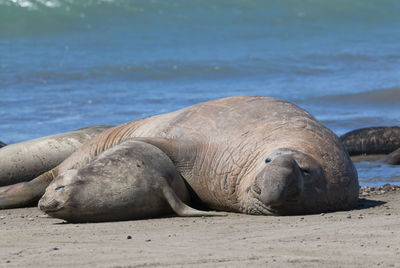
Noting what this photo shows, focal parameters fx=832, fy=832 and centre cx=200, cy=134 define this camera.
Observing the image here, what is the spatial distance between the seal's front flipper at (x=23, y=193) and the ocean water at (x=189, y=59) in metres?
3.52

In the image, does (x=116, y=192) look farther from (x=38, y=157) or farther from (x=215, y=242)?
(x=38, y=157)

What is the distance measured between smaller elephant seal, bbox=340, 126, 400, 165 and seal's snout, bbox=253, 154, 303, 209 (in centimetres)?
622

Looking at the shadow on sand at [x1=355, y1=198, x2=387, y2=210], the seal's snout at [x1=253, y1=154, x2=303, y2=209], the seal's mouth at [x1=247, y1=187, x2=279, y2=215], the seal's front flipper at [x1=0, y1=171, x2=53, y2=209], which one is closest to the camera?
the seal's snout at [x1=253, y1=154, x2=303, y2=209]

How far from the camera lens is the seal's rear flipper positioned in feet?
20.7

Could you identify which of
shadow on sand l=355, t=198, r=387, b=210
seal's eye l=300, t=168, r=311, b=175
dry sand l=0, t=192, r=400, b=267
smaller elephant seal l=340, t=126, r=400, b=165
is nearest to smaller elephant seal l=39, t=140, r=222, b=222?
dry sand l=0, t=192, r=400, b=267

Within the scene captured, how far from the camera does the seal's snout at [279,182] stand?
577cm

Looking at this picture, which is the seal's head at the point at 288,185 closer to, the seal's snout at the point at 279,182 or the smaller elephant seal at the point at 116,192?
the seal's snout at the point at 279,182

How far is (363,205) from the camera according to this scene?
6793 millimetres

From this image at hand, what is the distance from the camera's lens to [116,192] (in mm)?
6352

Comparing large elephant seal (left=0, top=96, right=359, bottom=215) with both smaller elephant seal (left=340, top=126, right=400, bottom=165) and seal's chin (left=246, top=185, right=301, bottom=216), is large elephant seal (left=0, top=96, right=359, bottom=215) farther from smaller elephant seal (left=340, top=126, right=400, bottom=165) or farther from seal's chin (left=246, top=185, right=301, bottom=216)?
smaller elephant seal (left=340, top=126, right=400, bottom=165)

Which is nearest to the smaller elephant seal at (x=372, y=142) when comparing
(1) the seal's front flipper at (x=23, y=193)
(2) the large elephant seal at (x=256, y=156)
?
(2) the large elephant seal at (x=256, y=156)

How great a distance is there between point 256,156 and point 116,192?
3.65 ft

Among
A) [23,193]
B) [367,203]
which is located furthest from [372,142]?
[23,193]

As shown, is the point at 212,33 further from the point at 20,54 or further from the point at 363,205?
the point at 363,205
